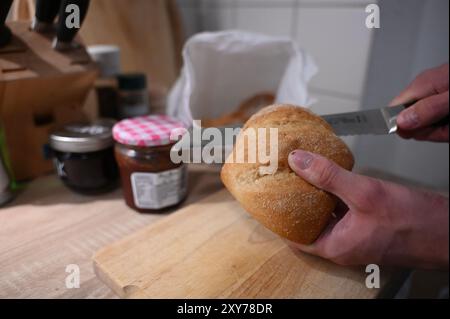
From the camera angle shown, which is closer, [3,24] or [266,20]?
[3,24]

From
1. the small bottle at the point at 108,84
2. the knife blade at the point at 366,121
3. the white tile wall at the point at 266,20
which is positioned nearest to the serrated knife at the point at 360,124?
the knife blade at the point at 366,121

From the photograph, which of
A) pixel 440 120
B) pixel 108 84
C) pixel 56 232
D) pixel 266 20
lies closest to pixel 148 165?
pixel 56 232

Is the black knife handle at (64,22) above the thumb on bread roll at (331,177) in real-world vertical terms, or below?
above

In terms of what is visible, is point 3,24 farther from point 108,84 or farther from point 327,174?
point 327,174

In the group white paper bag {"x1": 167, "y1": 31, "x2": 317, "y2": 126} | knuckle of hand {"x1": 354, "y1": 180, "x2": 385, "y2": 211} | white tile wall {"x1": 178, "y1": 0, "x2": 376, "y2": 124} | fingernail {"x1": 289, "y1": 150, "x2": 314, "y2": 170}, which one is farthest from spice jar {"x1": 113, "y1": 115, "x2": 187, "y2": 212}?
white tile wall {"x1": 178, "y1": 0, "x2": 376, "y2": 124}

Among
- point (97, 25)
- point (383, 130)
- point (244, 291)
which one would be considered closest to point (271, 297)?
point (244, 291)

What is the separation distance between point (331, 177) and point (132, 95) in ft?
1.98

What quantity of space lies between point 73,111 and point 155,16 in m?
0.49

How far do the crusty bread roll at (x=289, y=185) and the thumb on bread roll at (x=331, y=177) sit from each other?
0.02m

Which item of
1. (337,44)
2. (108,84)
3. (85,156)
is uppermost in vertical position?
(337,44)

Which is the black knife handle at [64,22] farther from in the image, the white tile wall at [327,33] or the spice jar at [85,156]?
the white tile wall at [327,33]

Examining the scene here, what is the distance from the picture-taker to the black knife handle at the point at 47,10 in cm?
62

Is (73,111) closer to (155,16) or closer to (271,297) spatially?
(155,16)

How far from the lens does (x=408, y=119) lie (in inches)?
24.4
